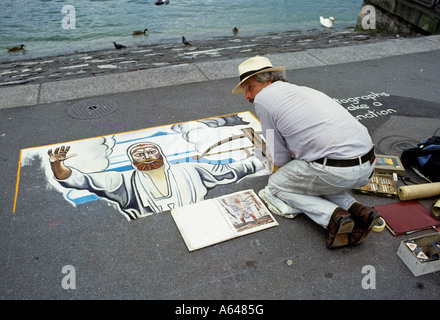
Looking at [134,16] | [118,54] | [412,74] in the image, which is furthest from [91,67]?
[134,16]

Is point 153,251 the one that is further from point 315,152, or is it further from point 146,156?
point 315,152

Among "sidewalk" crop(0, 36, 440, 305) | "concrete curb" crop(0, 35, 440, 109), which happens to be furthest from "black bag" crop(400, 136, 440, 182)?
"concrete curb" crop(0, 35, 440, 109)

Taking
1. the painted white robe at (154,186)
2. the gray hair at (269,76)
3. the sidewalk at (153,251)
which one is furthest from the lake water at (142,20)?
the gray hair at (269,76)

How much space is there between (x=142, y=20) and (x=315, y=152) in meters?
14.5

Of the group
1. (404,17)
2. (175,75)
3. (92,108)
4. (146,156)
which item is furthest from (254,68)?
(404,17)

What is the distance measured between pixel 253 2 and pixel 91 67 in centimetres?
1356

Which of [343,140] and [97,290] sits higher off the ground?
[343,140]

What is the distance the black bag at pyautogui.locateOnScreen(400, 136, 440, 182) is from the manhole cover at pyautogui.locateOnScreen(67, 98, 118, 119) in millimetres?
3867

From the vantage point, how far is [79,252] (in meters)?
2.90

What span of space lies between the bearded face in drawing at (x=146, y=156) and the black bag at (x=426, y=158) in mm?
2774

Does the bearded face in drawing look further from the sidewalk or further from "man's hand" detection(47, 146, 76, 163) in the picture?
"man's hand" detection(47, 146, 76, 163)

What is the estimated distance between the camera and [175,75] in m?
6.02

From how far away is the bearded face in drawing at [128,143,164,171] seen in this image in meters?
3.89

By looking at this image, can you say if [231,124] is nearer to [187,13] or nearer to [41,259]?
[41,259]
